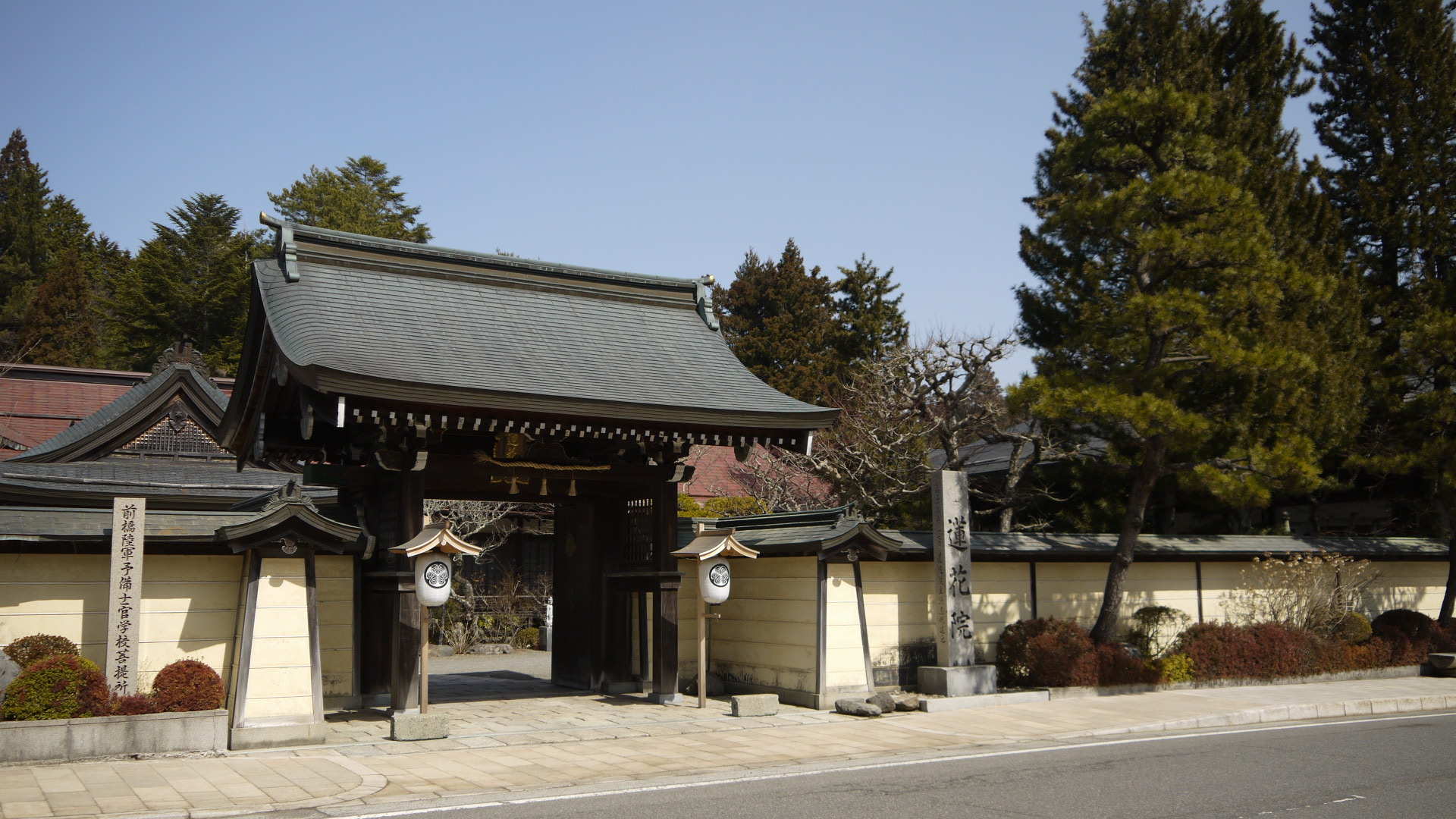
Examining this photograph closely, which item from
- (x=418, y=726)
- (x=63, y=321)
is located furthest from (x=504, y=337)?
(x=63, y=321)

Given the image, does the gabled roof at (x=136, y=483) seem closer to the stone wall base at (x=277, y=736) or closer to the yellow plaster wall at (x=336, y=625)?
the yellow plaster wall at (x=336, y=625)

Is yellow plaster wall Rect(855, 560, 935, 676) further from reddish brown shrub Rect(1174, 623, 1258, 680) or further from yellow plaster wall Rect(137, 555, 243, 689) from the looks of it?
yellow plaster wall Rect(137, 555, 243, 689)

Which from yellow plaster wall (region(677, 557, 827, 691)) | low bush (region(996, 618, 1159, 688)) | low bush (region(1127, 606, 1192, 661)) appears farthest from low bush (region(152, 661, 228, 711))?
low bush (region(1127, 606, 1192, 661))

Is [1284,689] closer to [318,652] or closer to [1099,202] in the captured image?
[1099,202]

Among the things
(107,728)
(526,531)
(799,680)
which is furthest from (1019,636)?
(526,531)

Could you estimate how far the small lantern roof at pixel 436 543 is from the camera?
11836 mm

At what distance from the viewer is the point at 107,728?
10.0 metres

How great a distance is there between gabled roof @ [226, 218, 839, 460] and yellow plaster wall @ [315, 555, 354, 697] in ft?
9.28

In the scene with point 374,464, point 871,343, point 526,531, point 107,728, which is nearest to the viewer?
point 107,728

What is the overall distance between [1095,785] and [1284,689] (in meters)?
9.76

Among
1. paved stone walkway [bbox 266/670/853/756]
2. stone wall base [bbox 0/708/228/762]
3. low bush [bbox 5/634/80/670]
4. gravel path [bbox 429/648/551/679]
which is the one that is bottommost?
gravel path [bbox 429/648/551/679]

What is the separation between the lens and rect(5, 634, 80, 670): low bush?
10.5 m

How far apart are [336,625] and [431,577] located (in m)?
2.65

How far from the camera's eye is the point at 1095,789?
8773 millimetres
